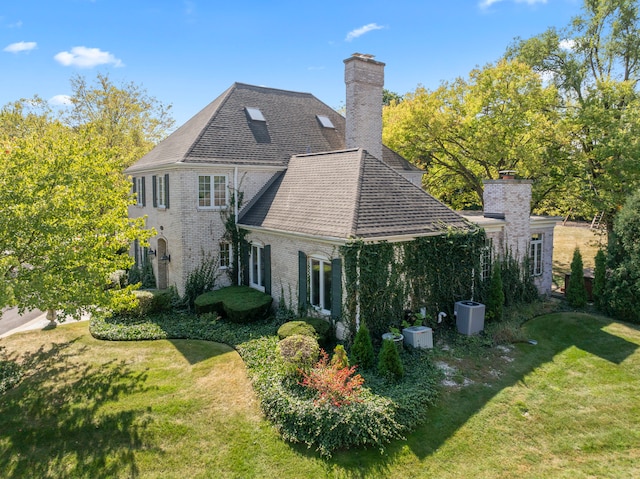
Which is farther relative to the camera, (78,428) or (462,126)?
(462,126)

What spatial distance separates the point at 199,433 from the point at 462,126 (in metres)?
21.7

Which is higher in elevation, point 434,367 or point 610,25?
point 610,25

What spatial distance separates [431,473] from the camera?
7734 millimetres

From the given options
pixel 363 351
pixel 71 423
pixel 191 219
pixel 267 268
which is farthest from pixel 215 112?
pixel 71 423

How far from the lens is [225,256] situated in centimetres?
1853

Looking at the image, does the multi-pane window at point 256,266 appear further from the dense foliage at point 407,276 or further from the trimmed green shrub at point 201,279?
the dense foliage at point 407,276

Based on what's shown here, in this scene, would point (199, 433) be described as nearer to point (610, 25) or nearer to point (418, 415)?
point (418, 415)

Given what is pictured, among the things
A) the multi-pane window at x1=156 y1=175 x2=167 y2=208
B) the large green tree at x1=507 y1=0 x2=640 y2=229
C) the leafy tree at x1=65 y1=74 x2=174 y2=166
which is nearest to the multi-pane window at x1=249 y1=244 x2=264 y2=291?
the multi-pane window at x1=156 y1=175 x2=167 y2=208

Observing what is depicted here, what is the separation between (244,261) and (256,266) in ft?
2.89

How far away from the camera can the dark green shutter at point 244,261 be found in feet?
58.7

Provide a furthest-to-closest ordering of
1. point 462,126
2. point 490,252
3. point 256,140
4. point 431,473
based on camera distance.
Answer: point 462,126
point 256,140
point 490,252
point 431,473

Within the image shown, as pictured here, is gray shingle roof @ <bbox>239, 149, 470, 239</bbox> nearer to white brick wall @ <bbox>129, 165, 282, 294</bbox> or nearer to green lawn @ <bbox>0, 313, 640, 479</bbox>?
white brick wall @ <bbox>129, 165, 282, 294</bbox>

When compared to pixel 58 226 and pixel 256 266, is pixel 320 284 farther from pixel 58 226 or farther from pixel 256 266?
pixel 58 226

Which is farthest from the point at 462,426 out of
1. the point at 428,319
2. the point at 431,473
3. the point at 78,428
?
the point at 78,428
